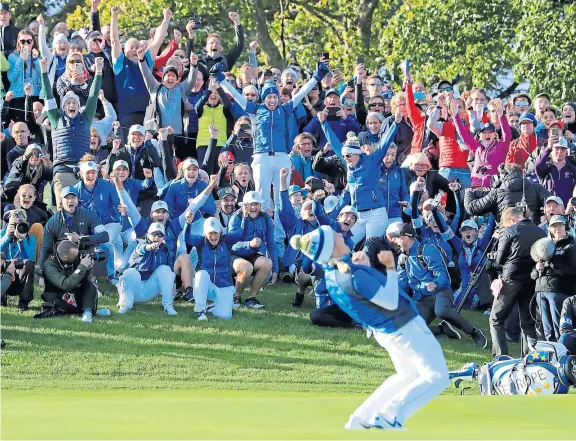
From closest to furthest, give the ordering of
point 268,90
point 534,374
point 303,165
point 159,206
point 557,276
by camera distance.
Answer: point 534,374 < point 557,276 < point 159,206 < point 268,90 < point 303,165

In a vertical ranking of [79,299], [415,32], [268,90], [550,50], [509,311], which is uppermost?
[415,32]

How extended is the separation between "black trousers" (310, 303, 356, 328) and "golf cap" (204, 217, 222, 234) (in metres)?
1.81

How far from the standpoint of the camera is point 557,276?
1598 centimetres

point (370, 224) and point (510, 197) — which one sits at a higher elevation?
point (510, 197)

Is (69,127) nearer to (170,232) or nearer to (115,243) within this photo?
(115,243)

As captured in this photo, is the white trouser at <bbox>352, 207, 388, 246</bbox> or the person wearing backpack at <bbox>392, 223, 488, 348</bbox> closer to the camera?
the person wearing backpack at <bbox>392, 223, 488, 348</bbox>

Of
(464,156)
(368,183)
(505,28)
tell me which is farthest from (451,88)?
(505,28)

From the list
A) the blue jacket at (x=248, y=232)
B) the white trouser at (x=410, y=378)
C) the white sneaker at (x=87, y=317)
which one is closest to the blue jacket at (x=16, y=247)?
the white sneaker at (x=87, y=317)

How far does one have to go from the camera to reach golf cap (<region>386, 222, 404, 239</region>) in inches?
688

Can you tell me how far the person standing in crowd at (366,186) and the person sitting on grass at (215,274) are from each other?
1944 mm

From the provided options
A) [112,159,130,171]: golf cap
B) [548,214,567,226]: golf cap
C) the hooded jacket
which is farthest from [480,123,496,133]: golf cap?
[112,159,130,171]: golf cap

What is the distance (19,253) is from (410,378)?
8.13 m

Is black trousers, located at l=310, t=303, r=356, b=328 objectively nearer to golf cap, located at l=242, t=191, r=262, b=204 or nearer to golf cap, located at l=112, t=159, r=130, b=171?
golf cap, located at l=242, t=191, r=262, b=204

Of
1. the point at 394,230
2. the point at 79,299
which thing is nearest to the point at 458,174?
the point at 394,230
